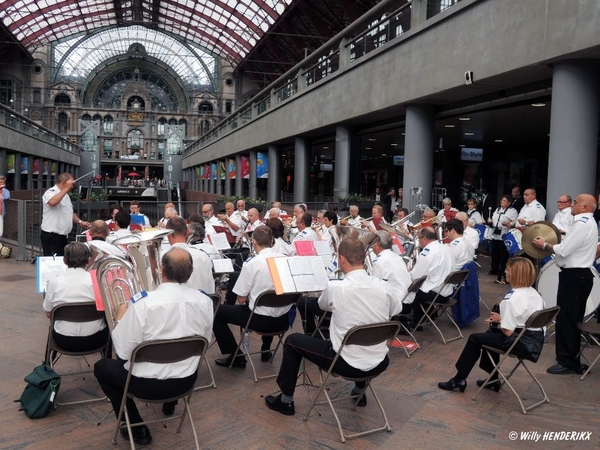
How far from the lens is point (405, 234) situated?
10.4m

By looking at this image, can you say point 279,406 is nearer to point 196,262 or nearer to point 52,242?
point 196,262

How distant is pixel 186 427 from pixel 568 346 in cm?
416

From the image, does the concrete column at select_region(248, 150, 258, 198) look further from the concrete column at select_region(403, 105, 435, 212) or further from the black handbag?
the black handbag

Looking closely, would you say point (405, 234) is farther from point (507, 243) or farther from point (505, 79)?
point (505, 79)

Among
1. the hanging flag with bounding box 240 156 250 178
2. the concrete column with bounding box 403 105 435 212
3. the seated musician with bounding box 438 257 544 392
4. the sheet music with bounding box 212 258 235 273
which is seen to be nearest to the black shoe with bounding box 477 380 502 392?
the seated musician with bounding box 438 257 544 392

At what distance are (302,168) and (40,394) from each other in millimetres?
19500

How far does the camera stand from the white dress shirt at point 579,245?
589 cm

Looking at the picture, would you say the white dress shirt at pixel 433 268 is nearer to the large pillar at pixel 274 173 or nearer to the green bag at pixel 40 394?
the green bag at pixel 40 394

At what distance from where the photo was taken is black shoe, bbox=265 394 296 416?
4930 millimetres

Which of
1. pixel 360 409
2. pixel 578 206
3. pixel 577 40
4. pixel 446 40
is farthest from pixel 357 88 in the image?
pixel 360 409

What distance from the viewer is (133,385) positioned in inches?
159

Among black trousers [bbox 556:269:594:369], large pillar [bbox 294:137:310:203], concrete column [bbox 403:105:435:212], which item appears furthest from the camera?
large pillar [bbox 294:137:310:203]

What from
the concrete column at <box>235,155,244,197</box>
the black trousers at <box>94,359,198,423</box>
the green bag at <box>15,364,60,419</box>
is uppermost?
the concrete column at <box>235,155,244,197</box>

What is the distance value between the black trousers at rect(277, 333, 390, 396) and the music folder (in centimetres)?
48
